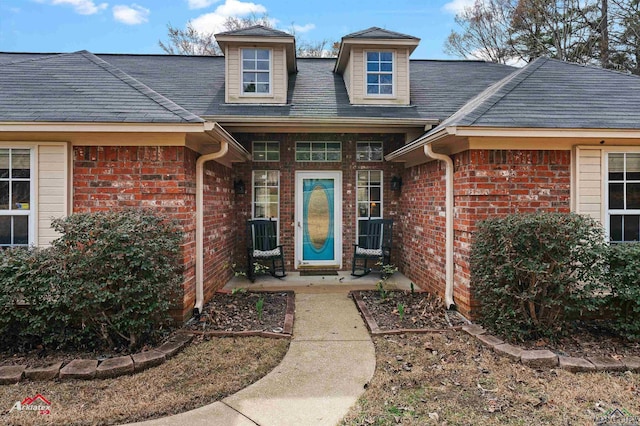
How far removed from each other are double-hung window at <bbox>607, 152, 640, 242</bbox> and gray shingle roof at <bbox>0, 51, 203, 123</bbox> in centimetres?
518

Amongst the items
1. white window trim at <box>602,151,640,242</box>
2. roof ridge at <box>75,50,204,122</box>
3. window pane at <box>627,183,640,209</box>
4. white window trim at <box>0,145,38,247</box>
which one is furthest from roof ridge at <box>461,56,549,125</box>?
white window trim at <box>0,145,38,247</box>

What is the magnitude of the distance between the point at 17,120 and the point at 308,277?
4810 mm

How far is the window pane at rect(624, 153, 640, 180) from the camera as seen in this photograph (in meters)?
4.60

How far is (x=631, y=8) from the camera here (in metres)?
12.6

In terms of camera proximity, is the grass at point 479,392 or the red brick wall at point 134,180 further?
the red brick wall at point 134,180

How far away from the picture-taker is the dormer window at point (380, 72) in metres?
7.51

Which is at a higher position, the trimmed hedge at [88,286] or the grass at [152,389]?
the trimmed hedge at [88,286]

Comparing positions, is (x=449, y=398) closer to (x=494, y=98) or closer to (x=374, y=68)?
(x=494, y=98)

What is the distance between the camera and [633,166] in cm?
461

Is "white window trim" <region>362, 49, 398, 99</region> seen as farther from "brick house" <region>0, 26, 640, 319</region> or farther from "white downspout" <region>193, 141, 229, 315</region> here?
"white downspout" <region>193, 141, 229, 315</region>

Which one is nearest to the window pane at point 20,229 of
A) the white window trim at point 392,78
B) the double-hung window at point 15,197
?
the double-hung window at point 15,197

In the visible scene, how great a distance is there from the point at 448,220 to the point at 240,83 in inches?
192

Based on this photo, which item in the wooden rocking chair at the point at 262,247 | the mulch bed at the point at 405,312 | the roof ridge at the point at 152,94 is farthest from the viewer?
the wooden rocking chair at the point at 262,247

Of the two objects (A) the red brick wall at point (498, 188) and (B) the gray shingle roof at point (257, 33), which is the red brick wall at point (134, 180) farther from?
(B) the gray shingle roof at point (257, 33)
